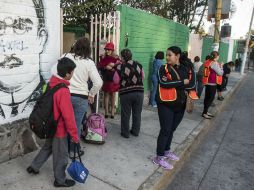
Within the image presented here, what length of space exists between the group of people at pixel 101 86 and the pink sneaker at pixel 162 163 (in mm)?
12

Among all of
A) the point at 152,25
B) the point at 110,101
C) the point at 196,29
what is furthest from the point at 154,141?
the point at 196,29

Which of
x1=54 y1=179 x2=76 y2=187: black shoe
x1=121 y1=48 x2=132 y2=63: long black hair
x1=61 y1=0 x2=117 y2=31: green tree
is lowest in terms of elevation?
x1=54 y1=179 x2=76 y2=187: black shoe

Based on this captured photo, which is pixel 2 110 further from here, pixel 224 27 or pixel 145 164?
pixel 224 27

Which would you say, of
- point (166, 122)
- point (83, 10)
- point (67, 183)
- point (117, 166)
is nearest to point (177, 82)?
point (166, 122)

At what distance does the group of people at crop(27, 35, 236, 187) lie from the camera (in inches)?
119

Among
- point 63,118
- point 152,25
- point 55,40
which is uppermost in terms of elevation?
point 152,25

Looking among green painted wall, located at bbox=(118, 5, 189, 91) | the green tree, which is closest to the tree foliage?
the green tree

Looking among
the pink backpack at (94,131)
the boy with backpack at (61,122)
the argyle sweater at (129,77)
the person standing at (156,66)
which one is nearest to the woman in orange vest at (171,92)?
the argyle sweater at (129,77)

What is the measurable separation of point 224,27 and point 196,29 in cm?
1336

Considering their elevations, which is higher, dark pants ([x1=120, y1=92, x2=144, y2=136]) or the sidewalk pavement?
dark pants ([x1=120, y1=92, x2=144, y2=136])

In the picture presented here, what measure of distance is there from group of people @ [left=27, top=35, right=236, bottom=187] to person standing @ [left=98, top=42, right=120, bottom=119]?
0.07ft

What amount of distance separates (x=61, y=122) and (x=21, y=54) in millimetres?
1402

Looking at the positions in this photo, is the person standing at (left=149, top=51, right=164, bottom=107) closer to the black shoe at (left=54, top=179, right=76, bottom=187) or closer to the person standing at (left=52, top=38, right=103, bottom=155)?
the person standing at (left=52, top=38, right=103, bottom=155)

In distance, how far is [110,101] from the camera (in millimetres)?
6441
